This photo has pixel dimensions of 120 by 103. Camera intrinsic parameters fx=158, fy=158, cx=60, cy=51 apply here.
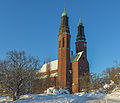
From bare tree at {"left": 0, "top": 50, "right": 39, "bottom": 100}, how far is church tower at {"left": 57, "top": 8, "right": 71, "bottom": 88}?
95.2 feet

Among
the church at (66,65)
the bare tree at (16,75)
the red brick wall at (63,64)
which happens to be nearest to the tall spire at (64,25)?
the church at (66,65)

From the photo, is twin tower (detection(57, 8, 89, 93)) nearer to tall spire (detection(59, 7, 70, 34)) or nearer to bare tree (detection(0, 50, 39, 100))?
tall spire (detection(59, 7, 70, 34))

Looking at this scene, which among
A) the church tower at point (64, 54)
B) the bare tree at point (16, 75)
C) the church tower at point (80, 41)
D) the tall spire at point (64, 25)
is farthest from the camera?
the church tower at point (80, 41)

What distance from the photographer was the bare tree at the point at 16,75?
46.2ft

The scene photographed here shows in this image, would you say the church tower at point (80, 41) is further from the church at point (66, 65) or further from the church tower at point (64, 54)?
the church tower at point (64, 54)

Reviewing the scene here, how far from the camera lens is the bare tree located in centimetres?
1408

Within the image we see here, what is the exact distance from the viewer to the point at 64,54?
4566cm

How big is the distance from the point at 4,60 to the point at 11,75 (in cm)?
158

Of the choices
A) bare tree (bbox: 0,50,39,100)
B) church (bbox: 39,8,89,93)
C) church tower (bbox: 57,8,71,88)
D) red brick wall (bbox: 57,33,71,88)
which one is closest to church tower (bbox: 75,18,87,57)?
church (bbox: 39,8,89,93)

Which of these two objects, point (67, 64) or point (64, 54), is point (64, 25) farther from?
point (67, 64)

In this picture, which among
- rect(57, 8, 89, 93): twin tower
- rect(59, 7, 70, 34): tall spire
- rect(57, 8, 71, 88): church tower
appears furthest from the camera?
rect(59, 7, 70, 34): tall spire

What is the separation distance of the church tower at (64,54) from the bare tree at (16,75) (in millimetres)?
29022

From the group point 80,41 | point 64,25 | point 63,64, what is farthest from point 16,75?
point 80,41

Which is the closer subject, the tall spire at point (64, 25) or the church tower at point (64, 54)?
the church tower at point (64, 54)
